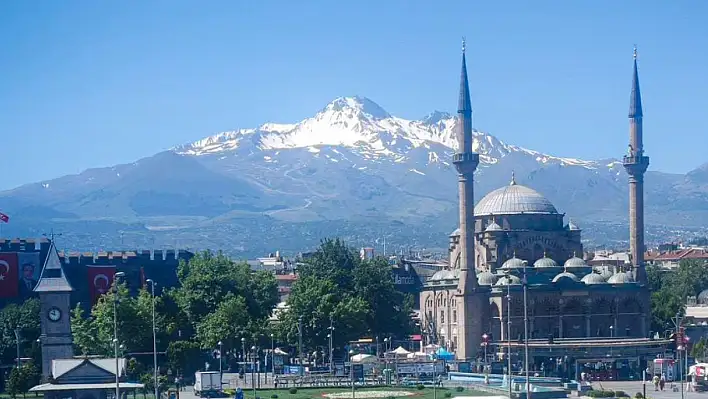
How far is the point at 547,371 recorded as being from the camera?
98625mm

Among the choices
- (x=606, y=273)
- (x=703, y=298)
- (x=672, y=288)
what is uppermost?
(x=606, y=273)

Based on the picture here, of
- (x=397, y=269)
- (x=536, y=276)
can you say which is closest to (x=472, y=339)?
(x=536, y=276)

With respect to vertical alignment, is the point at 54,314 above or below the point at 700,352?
above

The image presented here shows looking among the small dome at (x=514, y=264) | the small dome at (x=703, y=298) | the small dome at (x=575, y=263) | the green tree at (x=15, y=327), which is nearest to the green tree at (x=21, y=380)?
the green tree at (x=15, y=327)

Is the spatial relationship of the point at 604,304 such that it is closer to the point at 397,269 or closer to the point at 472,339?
the point at 472,339

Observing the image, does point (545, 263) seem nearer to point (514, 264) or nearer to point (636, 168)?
point (514, 264)

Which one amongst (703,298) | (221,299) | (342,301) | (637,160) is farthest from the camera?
(703,298)

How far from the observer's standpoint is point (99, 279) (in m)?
107

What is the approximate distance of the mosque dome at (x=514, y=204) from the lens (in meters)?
116

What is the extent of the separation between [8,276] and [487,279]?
113 feet

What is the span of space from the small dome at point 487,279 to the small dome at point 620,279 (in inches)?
329

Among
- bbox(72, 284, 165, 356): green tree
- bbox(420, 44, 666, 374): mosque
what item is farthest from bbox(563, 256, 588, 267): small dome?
bbox(72, 284, 165, 356): green tree

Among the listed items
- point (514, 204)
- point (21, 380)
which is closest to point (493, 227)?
point (514, 204)

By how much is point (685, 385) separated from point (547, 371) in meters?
16.3
